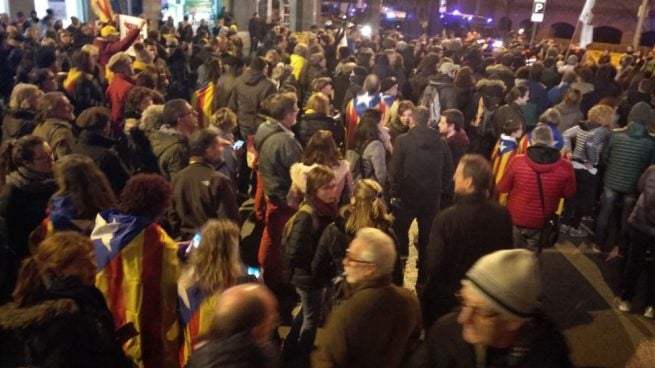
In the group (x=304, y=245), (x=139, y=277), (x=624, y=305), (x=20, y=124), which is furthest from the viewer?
(x=20, y=124)

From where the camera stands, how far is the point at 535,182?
17.1 ft

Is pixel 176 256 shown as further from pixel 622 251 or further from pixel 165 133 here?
pixel 622 251

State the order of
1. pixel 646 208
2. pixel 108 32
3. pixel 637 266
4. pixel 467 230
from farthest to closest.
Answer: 1. pixel 108 32
2. pixel 637 266
3. pixel 646 208
4. pixel 467 230

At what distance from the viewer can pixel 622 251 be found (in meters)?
6.37

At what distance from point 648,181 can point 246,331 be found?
429cm

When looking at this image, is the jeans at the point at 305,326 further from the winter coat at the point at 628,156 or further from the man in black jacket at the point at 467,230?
the winter coat at the point at 628,156

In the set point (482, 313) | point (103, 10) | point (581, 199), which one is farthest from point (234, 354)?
point (103, 10)

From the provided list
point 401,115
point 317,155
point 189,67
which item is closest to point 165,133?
point 317,155

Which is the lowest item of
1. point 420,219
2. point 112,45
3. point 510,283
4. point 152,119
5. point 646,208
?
point 420,219

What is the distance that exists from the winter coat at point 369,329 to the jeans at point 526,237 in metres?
2.73

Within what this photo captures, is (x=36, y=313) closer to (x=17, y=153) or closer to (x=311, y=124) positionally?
(x=17, y=153)

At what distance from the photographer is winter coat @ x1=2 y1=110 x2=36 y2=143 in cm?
611

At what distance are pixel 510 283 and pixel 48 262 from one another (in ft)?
7.29

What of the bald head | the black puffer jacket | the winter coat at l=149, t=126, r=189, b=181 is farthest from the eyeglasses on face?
the winter coat at l=149, t=126, r=189, b=181
